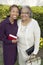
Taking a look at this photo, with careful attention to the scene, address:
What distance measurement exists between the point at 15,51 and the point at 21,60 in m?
0.18

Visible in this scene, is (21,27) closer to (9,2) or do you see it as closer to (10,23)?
(10,23)

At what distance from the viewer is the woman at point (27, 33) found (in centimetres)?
464

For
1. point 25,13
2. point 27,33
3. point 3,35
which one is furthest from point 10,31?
point 25,13

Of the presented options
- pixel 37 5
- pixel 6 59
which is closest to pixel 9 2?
pixel 37 5

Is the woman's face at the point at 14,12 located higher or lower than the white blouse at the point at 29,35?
higher

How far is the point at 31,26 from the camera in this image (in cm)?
464

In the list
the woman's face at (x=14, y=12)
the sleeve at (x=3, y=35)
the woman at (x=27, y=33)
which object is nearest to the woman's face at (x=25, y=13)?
the woman at (x=27, y=33)

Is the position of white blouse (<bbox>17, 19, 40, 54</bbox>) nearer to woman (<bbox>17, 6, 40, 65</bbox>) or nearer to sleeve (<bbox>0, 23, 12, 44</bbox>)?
woman (<bbox>17, 6, 40, 65</bbox>)

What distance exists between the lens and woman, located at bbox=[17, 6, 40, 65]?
15.2ft

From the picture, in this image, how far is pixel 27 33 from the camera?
4.68m

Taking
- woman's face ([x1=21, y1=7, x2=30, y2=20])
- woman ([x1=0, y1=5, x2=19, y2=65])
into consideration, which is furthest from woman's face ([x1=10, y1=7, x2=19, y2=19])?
woman's face ([x1=21, y1=7, x2=30, y2=20])

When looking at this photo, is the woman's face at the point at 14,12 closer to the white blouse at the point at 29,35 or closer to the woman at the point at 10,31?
the woman at the point at 10,31

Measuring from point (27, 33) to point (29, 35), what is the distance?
0.15 feet

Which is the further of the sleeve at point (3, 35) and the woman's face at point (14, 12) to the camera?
the sleeve at point (3, 35)
